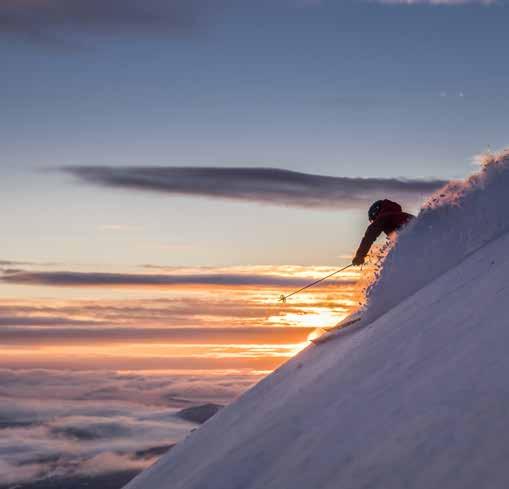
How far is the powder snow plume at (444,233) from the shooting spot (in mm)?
8039

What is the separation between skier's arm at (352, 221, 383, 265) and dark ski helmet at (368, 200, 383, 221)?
0.22 m

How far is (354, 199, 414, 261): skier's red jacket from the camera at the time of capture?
12141mm

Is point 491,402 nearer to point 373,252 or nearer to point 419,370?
point 419,370

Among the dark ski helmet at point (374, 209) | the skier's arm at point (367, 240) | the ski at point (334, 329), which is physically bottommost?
the ski at point (334, 329)

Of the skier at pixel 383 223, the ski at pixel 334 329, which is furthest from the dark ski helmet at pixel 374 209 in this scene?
the ski at pixel 334 329

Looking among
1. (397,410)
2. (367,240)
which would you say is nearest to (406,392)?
(397,410)

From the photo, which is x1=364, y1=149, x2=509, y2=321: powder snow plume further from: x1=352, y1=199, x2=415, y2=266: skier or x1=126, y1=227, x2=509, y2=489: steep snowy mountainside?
x1=352, y1=199, x2=415, y2=266: skier

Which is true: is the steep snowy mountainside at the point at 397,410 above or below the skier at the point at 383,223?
below

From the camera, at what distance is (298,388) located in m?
8.03

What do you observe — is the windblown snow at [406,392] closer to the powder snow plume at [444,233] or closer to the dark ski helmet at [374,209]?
the powder snow plume at [444,233]

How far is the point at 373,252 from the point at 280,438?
3971 mm

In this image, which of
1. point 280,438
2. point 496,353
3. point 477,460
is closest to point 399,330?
point 280,438

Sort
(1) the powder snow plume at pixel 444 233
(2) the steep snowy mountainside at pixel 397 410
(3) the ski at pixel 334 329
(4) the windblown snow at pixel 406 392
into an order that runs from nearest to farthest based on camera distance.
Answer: (2) the steep snowy mountainside at pixel 397 410, (4) the windblown snow at pixel 406 392, (1) the powder snow plume at pixel 444 233, (3) the ski at pixel 334 329

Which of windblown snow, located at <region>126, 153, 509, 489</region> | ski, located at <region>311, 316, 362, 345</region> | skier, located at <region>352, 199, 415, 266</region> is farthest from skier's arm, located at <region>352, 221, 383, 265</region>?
windblown snow, located at <region>126, 153, 509, 489</region>
